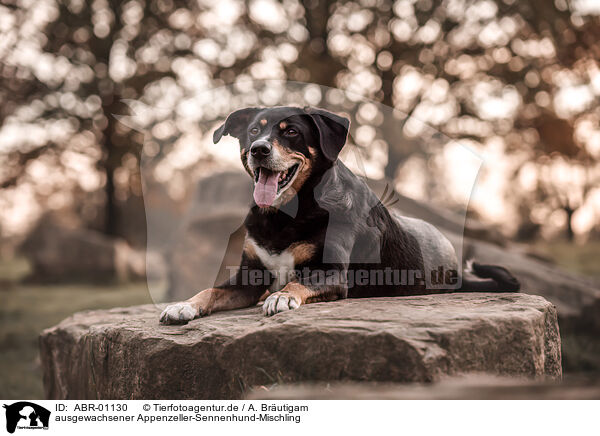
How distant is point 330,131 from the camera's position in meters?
3.50

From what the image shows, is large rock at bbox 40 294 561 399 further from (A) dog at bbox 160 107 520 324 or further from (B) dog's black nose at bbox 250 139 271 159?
(B) dog's black nose at bbox 250 139 271 159

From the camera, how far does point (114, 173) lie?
15172 mm

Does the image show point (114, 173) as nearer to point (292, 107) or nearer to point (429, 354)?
point (292, 107)

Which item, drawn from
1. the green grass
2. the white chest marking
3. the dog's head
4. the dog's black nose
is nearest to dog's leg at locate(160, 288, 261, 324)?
the white chest marking

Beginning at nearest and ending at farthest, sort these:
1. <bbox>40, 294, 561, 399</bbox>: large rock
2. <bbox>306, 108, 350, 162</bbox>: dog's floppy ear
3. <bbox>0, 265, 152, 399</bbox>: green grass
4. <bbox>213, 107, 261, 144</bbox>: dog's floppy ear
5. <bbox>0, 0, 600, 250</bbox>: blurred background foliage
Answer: <bbox>40, 294, 561, 399</bbox>: large rock → <bbox>306, 108, 350, 162</bbox>: dog's floppy ear → <bbox>213, 107, 261, 144</bbox>: dog's floppy ear → <bbox>0, 265, 152, 399</bbox>: green grass → <bbox>0, 0, 600, 250</bbox>: blurred background foliage

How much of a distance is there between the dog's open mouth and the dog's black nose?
14cm

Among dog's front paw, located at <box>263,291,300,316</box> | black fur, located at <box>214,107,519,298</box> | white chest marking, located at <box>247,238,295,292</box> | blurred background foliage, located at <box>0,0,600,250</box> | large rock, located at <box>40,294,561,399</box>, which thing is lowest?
large rock, located at <box>40,294,561,399</box>

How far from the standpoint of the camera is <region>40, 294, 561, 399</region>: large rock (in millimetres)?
2627

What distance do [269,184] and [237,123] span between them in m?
0.71

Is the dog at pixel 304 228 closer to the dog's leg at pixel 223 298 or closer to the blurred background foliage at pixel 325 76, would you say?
the dog's leg at pixel 223 298
